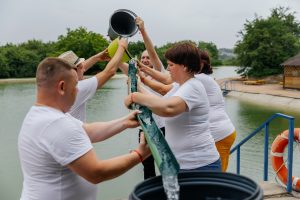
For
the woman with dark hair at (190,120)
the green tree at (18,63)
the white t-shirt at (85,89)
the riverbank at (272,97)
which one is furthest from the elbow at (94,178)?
the green tree at (18,63)

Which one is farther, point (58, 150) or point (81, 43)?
point (81, 43)

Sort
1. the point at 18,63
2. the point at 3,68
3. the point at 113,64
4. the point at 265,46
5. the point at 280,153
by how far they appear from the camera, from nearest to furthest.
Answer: the point at 113,64 < the point at 280,153 < the point at 265,46 < the point at 3,68 < the point at 18,63

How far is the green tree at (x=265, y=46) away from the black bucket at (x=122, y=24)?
34.2 m

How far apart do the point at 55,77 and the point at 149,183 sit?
547 millimetres

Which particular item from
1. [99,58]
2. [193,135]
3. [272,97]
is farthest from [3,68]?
[193,135]

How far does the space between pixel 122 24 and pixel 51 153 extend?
64.4 inches

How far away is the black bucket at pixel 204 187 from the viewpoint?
1.59 m

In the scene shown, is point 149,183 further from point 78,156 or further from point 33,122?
point 33,122

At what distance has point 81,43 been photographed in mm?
68312

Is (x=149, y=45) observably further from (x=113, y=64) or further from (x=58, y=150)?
(x=58, y=150)

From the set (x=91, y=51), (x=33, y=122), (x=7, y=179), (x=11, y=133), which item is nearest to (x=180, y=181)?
(x=33, y=122)

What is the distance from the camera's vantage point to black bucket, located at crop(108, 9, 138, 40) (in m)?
3.00

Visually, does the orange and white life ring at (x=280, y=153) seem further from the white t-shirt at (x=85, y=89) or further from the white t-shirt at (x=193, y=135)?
the white t-shirt at (x=85, y=89)

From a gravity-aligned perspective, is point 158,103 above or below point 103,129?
above
